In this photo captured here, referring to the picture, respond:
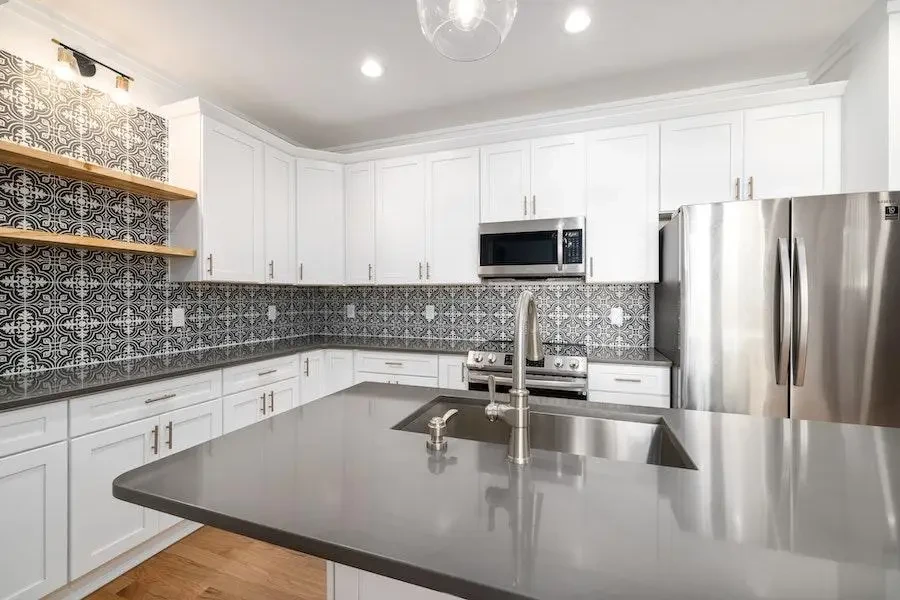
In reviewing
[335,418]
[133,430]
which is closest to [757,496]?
[335,418]

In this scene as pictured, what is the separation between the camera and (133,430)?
2.08 meters

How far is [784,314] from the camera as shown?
208 cm

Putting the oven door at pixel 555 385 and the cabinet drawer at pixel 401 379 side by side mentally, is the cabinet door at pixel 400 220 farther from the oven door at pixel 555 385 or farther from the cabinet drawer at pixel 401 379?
the oven door at pixel 555 385

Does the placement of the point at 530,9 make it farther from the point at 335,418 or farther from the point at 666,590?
the point at 666,590

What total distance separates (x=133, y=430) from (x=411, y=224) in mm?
2284

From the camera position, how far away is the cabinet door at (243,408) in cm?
260

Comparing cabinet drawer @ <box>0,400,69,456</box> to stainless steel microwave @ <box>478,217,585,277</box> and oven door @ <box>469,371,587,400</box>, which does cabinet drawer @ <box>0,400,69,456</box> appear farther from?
stainless steel microwave @ <box>478,217,585,277</box>

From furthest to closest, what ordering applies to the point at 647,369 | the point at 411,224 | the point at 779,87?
the point at 411,224 → the point at 779,87 → the point at 647,369

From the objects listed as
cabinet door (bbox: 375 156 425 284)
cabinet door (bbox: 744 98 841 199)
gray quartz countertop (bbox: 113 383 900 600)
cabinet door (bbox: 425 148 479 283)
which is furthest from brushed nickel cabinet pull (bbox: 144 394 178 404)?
cabinet door (bbox: 744 98 841 199)

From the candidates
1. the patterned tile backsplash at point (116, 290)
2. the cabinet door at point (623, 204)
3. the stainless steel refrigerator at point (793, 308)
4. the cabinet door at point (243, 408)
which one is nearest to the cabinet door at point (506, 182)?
the cabinet door at point (623, 204)

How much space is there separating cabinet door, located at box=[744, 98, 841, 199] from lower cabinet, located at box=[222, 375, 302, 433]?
3385 mm

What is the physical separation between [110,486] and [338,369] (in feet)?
5.42

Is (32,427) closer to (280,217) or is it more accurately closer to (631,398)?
(280,217)

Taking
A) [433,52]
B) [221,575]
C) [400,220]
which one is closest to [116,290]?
[221,575]
